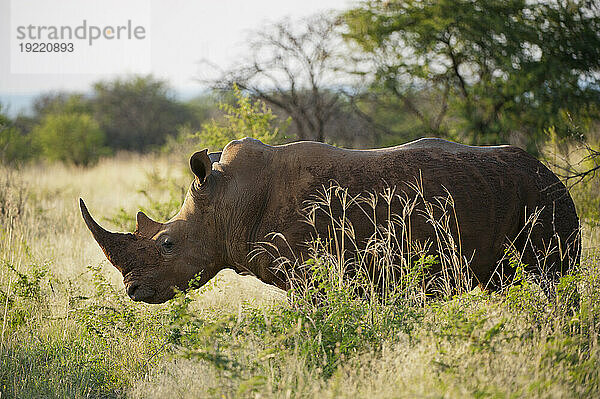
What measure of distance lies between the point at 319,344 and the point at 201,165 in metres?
1.56

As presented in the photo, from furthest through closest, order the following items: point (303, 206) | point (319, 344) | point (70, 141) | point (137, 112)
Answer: point (137, 112) < point (70, 141) < point (303, 206) < point (319, 344)

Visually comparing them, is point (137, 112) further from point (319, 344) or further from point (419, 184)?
point (319, 344)

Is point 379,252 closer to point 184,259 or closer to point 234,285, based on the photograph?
point 184,259

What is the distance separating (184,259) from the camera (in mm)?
4664

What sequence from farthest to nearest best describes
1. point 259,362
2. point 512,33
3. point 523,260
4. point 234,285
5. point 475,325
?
point 512,33
point 234,285
point 523,260
point 259,362
point 475,325

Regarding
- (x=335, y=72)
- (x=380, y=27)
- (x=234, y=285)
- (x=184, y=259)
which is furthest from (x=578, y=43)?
(x=184, y=259)

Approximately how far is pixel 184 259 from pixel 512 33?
11.2 meters

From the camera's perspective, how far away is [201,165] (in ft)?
15.1

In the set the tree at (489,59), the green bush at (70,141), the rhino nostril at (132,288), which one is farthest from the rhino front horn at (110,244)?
the green bush at (70,141)

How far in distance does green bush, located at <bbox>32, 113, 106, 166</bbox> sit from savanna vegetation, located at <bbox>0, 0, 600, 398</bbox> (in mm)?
7317

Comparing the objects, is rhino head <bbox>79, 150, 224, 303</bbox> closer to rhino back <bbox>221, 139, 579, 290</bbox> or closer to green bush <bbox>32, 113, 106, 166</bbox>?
rhino back <bbox>221, 139, 579, 290</bbox>

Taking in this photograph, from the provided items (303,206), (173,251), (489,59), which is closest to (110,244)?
(173,251)

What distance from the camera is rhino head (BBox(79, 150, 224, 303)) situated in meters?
4.65

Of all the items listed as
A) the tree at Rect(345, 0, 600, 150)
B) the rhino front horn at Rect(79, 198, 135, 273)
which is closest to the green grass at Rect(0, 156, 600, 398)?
the rhino front horn at Rect(79, 198, 135, 273)
